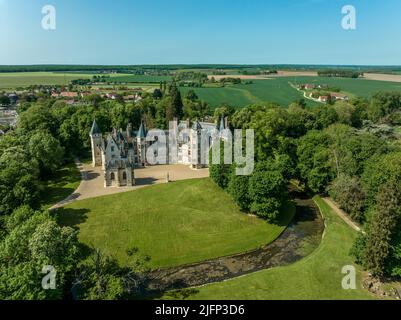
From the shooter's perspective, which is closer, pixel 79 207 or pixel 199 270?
pixel 199 270

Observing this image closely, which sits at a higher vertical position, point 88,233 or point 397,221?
point 397,221

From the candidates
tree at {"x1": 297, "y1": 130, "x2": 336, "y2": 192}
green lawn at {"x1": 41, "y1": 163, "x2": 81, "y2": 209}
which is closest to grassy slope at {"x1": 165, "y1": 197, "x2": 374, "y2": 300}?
tree at {"x1": 297, "y1": 130, "x2": 336, "y2": 192}

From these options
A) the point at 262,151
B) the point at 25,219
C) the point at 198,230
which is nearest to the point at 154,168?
the point at 262,151

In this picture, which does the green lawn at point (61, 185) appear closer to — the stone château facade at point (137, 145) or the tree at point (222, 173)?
the stone château facade at point (137, 145)

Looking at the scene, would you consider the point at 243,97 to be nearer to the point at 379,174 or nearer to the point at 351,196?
the point at 351,196

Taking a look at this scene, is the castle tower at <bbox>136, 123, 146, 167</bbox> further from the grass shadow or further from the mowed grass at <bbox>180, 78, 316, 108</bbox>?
the mowed grass at <bbox>180, 78, 316, 108</bbox>

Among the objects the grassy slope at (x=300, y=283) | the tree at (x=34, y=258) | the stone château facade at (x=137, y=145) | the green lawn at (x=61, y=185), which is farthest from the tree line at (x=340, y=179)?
the tree at (x=34, y=258)
